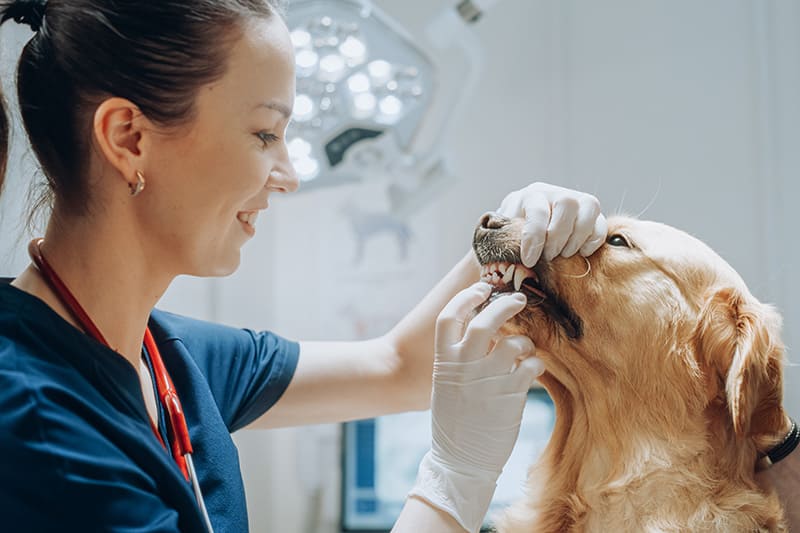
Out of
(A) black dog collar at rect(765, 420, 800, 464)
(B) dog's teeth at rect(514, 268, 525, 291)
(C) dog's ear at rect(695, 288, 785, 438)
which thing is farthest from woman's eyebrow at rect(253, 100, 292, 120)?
(A) black dog collar at rect(765, 420, 800, 464)

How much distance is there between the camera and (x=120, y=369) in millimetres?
867

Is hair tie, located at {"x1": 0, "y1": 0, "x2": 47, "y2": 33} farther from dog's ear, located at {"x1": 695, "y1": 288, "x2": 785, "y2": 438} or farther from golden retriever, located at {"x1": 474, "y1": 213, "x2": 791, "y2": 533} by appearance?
dog's ear, located at {"x1": 695, "y1": 288, "x2": 785, "y2": 438}

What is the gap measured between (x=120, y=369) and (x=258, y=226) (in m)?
1.61

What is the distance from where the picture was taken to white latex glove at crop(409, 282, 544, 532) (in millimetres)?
915

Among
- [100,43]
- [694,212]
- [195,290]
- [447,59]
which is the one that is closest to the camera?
[100,43]

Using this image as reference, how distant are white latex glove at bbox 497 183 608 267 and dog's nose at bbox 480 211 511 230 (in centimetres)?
3

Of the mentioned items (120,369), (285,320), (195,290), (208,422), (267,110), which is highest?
(267,110)

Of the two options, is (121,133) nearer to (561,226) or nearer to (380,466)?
(561,226)

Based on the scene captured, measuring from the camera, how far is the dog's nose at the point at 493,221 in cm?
102

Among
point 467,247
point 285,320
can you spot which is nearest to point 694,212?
point 467,247

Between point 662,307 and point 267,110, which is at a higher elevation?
point 267,110

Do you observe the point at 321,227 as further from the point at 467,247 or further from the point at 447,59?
the point at 447,59

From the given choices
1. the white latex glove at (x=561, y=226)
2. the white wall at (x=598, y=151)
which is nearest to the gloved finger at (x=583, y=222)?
the white latex glove at (x=561, y=226)

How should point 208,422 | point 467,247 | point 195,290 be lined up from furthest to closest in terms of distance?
point 467,247 < point 195,290 < point 208,422
